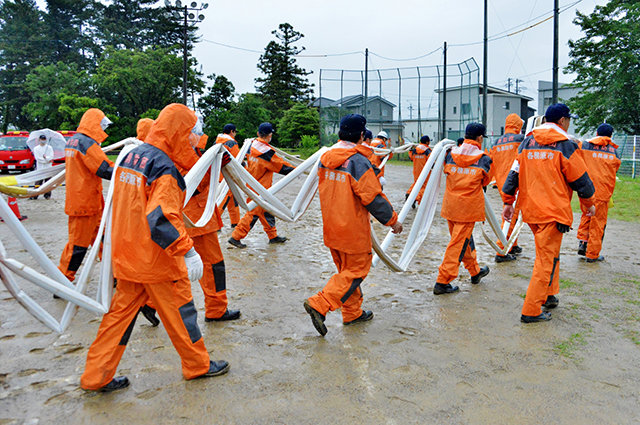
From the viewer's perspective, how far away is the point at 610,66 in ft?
68.4

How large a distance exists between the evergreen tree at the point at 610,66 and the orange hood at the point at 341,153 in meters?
20.8

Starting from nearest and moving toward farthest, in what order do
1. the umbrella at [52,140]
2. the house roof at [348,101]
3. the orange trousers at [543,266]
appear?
1. the orange trousers at [543,266]
2. the umbrella at [52,140]
3. the house roof at [348,101]

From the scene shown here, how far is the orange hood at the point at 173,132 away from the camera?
3123 mm

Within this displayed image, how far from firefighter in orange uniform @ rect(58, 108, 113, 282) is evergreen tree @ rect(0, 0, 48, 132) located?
156 feet

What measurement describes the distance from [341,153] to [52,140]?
36.2ft

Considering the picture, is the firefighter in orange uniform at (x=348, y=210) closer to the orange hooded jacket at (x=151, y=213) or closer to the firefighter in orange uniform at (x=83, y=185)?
the orange hooded jacket at (x=151, y=213)

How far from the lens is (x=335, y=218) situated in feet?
13.4

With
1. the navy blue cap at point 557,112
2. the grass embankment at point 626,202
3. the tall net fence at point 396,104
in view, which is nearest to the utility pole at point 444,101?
the tall net fence at point 396,104

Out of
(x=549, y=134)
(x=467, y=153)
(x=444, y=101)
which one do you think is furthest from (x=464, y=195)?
(x=444, y=101)

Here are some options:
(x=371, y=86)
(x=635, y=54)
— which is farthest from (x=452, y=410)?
(x=371, y=86)

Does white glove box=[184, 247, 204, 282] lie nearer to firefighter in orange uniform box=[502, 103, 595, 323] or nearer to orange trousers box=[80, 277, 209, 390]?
orange trousers box=[80, 277, 209, 390]

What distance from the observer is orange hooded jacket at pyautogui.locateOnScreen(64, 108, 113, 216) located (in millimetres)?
4879

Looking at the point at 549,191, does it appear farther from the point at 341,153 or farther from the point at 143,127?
the point at 143,127

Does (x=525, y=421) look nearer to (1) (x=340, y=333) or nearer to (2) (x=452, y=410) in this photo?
(2) (x=452, y=410)
